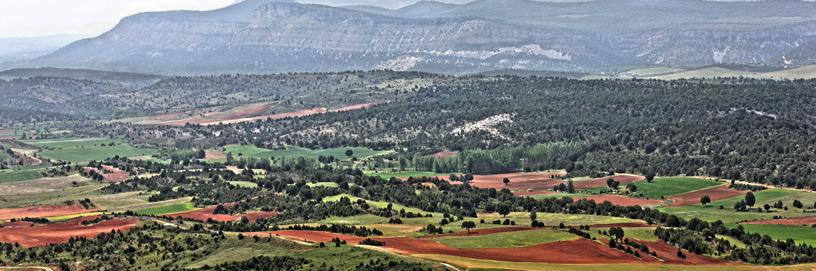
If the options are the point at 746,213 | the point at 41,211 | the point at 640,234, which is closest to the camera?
the point at 640,234

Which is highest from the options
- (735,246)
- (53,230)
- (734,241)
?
(735,246)

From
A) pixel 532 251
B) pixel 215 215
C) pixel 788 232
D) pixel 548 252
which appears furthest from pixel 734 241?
pixel 215 215

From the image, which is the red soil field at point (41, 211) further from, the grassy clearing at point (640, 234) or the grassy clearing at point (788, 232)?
the grassy clearing at point (788, 232)

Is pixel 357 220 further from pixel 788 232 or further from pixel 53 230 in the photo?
pixel 788 232

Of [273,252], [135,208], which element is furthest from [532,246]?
[135,208]

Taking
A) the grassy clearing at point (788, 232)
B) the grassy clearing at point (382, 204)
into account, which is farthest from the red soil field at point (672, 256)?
the grassy clearing at point (382, 204)

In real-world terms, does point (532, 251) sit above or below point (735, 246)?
above

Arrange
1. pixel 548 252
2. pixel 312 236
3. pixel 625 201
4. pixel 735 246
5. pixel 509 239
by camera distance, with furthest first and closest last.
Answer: pixel 625 201
pixel 312 236
pixel 509 239
pixel 735 246
pixel 548 252
